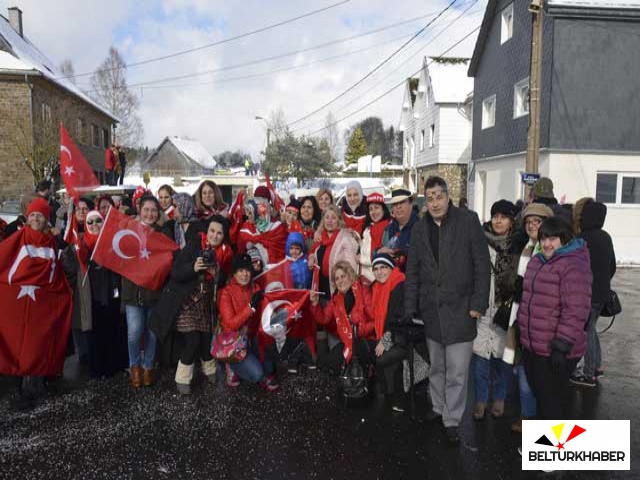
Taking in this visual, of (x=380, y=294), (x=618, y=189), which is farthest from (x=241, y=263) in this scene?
(x=618, y=189)

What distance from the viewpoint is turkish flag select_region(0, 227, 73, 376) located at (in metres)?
4.52

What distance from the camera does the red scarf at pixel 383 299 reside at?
455 cm

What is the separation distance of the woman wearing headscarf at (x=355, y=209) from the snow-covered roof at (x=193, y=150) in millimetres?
60357

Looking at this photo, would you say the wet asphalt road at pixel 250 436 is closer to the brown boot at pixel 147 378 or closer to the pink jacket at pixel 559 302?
the brown boot at pixel 147 378

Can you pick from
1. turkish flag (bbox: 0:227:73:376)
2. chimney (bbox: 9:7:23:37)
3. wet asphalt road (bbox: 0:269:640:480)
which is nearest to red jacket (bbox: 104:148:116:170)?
wet asphalt road (bbox: 0:269:640:480)

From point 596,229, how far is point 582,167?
10911 millimetres

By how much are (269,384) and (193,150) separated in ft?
214

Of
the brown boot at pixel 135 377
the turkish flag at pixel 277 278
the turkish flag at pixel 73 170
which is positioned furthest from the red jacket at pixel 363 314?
the turkish flag at pixel 73 170

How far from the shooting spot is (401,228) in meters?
5.15

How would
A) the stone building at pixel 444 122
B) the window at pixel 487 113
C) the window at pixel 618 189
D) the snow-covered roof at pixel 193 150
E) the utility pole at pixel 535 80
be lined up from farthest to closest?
the snow-covered roof at pixel 193 150 → the stone building at pixel 444 122 → the window at pixel 487 113 → the window at pixel 618 189 → the utility pole at pixel 535 80

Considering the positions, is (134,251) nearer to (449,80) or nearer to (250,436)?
(250,436)

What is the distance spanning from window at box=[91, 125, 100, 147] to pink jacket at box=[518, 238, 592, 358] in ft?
108

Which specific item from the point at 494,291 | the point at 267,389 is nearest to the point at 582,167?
the point at 494,291

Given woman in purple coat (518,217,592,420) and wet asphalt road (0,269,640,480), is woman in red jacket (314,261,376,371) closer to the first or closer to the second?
wet asphalt road (0,269,640,480)
